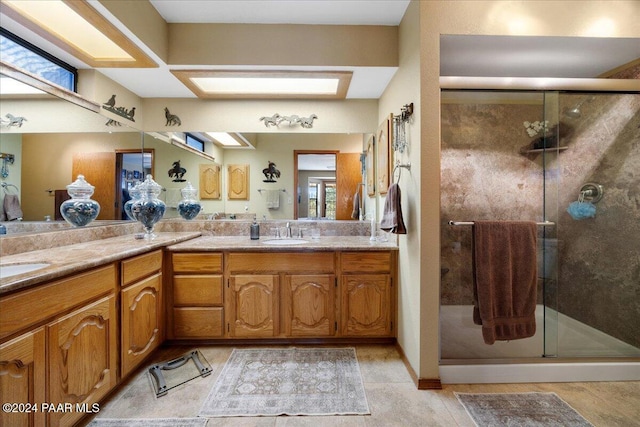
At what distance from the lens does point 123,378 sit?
68.7 inches

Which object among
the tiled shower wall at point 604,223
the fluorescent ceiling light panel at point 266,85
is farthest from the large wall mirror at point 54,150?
the tiled shower wall at point 604,223

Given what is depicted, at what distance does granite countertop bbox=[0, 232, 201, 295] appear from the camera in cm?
113

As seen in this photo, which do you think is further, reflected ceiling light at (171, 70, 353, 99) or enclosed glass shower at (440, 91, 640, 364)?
reflected ceiling light at (171, 70, 353, 99)

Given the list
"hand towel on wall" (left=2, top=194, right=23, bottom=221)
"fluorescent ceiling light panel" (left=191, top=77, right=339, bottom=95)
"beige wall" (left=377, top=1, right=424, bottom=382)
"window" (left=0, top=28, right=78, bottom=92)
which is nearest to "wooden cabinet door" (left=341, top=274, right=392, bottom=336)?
"beige wall" (left=377, top=1, right=424, bottom=382)

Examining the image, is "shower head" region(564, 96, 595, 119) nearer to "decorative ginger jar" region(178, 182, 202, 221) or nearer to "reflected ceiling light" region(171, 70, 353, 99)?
"reflected ceiling light" region(171, 70, 353, 99)

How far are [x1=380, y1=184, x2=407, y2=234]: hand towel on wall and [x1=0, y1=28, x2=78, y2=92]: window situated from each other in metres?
2.37

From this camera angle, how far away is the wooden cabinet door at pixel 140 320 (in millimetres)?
1753

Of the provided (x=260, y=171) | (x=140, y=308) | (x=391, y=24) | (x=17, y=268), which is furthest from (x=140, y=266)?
(x=391, y=24)

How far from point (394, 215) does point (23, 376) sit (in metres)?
1.98

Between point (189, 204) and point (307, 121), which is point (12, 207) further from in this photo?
point (307, 121)

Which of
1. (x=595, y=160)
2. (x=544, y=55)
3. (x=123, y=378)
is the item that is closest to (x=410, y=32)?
(x=544, y=55)

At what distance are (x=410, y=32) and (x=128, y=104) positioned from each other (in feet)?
8.26

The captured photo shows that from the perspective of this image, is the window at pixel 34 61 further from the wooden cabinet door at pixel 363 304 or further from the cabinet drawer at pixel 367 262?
A: the wooden cabinet door at pixel 363 304

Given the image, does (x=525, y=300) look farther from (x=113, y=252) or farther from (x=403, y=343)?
(x=113, y=252)
